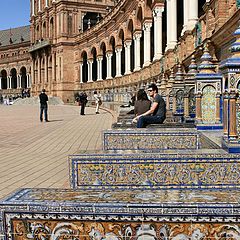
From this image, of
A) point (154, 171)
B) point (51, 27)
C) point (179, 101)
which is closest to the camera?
point (154, 171)

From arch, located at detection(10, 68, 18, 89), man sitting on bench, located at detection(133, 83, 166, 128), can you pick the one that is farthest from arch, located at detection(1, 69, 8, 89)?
man sitting on bench, located at detection(133, 83, 166, 128)

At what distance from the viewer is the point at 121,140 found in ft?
21.9

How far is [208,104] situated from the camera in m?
7.96

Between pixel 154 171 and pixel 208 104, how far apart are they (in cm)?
383

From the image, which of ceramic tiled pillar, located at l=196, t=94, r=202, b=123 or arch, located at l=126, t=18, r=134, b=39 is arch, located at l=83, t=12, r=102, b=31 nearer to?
arch, located at l=126, t=18, r=134, b=39

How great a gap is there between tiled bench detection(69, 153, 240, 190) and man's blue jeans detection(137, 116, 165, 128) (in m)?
3.77

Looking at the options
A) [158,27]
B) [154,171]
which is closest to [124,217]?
[154,171]

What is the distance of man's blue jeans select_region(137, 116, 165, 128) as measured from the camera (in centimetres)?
832

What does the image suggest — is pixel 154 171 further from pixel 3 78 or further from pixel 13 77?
pixel 3 78

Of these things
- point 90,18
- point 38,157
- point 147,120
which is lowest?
point 38,157

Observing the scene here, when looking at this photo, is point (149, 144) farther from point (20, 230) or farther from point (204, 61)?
point (20, 230)

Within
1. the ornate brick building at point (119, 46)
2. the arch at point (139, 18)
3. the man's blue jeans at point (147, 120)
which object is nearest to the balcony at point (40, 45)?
the ornate brick building at point (119, 46)

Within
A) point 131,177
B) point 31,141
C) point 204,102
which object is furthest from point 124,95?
point 131,177

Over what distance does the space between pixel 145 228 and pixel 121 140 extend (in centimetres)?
402
